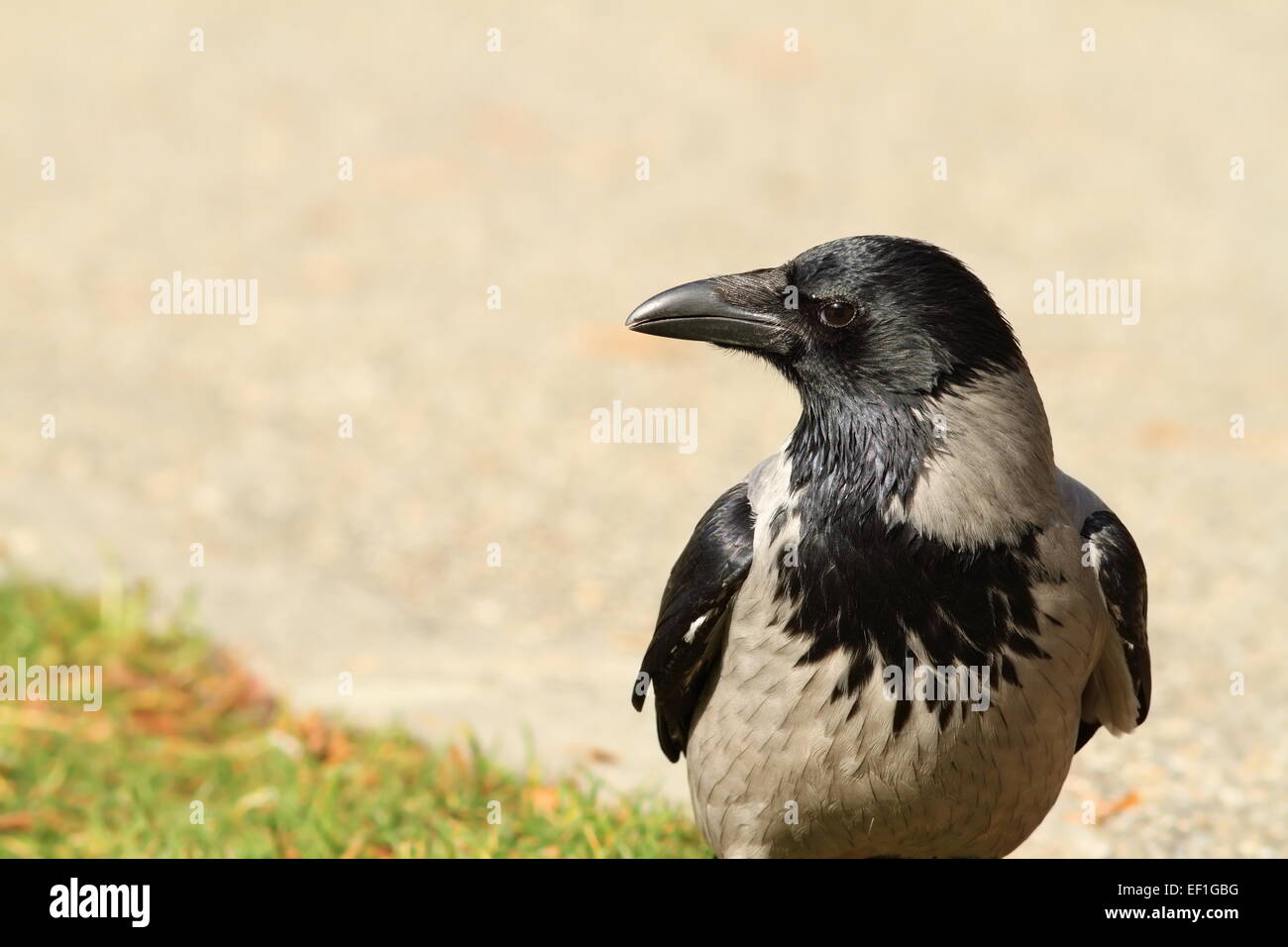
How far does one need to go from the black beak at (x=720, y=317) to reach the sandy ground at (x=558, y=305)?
7.33 ft

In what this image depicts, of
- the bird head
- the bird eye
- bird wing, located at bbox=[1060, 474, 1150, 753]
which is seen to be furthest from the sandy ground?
the bird eye

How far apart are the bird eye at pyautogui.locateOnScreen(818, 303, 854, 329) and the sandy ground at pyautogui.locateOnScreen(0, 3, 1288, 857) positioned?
230cm

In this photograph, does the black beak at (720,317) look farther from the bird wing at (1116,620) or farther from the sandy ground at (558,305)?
the sandy ground at (558,305)

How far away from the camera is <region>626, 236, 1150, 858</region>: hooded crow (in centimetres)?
397

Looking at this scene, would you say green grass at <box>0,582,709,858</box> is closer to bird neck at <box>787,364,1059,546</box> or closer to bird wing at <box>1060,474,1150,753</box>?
bird wing at <box>1060,474,1150,753</box>

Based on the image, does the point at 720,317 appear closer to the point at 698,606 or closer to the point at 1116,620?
the point at 698,606

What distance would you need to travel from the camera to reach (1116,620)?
432 centimetres

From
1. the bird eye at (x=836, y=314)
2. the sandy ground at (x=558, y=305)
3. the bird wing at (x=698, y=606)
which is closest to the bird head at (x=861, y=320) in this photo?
the bird eye at (x=836, y=314)

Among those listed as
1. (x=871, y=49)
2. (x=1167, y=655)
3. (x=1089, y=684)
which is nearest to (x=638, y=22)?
(x=871, y=49)

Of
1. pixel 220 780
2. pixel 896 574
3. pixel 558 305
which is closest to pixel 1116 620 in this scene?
pixel 896 574

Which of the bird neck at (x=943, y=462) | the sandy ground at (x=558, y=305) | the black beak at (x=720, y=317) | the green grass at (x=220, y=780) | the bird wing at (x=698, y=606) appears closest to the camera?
the bird neck at (x=943, y=462)

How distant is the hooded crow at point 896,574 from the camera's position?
3.97 m

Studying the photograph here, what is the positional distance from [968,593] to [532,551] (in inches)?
211
